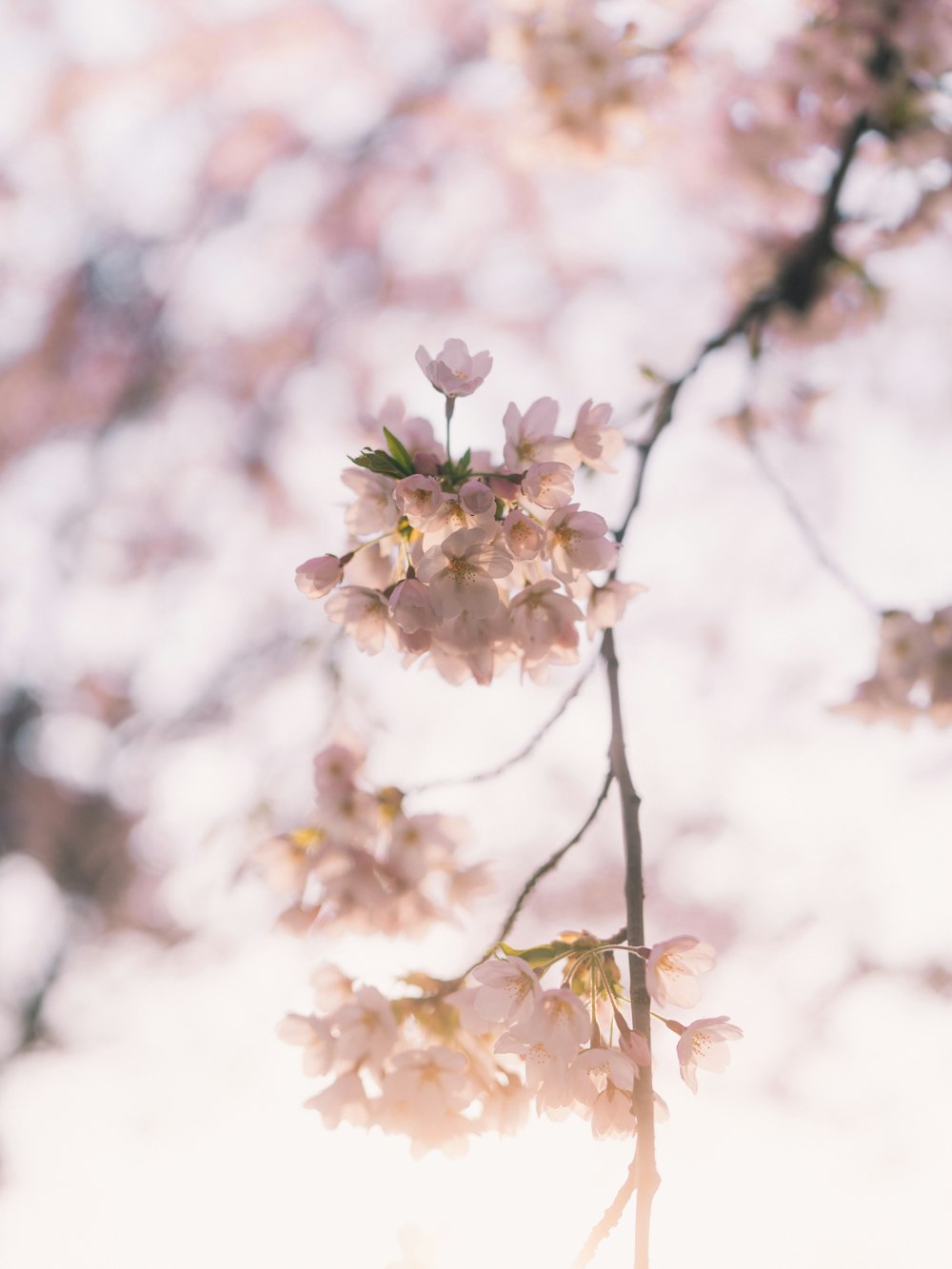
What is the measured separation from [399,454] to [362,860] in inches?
30.5

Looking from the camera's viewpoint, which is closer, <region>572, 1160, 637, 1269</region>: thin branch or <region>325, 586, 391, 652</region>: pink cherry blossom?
<region>572, 1160, 637, 1269</region>: thin branch

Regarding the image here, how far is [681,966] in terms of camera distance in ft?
3.24

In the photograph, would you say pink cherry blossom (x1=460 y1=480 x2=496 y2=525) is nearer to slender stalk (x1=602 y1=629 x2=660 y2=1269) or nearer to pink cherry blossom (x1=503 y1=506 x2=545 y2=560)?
pink cherry blossom (x1=503 y1=506 x2=545 y2=560)

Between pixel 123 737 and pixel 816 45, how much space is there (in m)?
4.90

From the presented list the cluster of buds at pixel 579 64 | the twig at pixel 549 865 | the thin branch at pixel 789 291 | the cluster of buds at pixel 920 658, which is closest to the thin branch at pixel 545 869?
the twig at pixel 549 865

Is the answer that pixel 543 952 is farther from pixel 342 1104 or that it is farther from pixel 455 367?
pixel 455 367

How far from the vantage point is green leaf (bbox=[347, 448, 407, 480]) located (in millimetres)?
1055

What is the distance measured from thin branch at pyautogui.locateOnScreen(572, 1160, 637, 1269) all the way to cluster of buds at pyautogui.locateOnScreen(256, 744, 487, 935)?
30.3 inches

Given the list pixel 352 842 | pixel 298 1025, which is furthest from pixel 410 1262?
pixel 352 842

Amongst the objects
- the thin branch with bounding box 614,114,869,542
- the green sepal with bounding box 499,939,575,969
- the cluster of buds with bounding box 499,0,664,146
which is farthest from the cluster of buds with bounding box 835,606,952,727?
the cluster of buds with bounding box 499,0,664,146

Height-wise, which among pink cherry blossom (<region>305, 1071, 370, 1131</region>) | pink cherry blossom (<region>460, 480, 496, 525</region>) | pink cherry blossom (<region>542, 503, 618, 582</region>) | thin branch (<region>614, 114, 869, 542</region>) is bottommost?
pink cherry blossom (<region>305, 1071, 370, 1131</region>)

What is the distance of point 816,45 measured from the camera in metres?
2.44

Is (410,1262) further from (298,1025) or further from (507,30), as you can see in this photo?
(507,30)

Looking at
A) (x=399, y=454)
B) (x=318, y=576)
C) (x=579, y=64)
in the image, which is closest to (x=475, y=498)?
(x=399, y=454)
